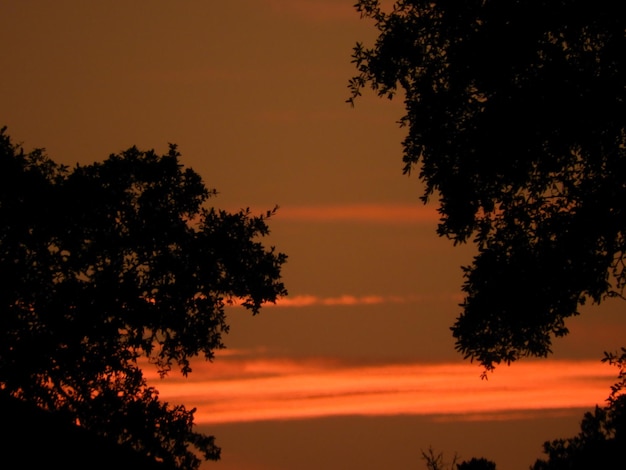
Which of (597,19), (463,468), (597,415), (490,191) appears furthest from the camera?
(597,415)

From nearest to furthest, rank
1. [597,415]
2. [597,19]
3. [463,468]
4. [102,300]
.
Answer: [597,19] → [102,300] → [463,468] → [597,415]

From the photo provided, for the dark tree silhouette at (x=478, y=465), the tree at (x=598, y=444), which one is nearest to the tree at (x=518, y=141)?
the tree at (x=598, y=444)

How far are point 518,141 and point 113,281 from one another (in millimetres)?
14975

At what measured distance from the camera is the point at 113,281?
1115 inches

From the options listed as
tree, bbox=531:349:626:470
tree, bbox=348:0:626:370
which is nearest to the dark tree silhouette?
tree, bbox=531:349:626:470

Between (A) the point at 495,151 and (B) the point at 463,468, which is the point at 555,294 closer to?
(A) the point at 495,151

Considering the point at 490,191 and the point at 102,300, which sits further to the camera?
the point at 102,300

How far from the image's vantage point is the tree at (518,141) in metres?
18.4

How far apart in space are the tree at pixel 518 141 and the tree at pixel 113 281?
36.9ft

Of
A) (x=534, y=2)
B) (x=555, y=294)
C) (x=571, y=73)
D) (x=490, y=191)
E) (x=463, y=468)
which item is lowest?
(x=463, y=468)

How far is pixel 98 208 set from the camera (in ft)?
95.6

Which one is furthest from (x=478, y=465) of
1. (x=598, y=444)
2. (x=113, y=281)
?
(x=113, y=281)

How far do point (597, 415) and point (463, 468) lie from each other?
85.6 feet

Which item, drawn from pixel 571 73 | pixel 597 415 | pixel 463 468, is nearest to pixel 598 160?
pixel 571 73
